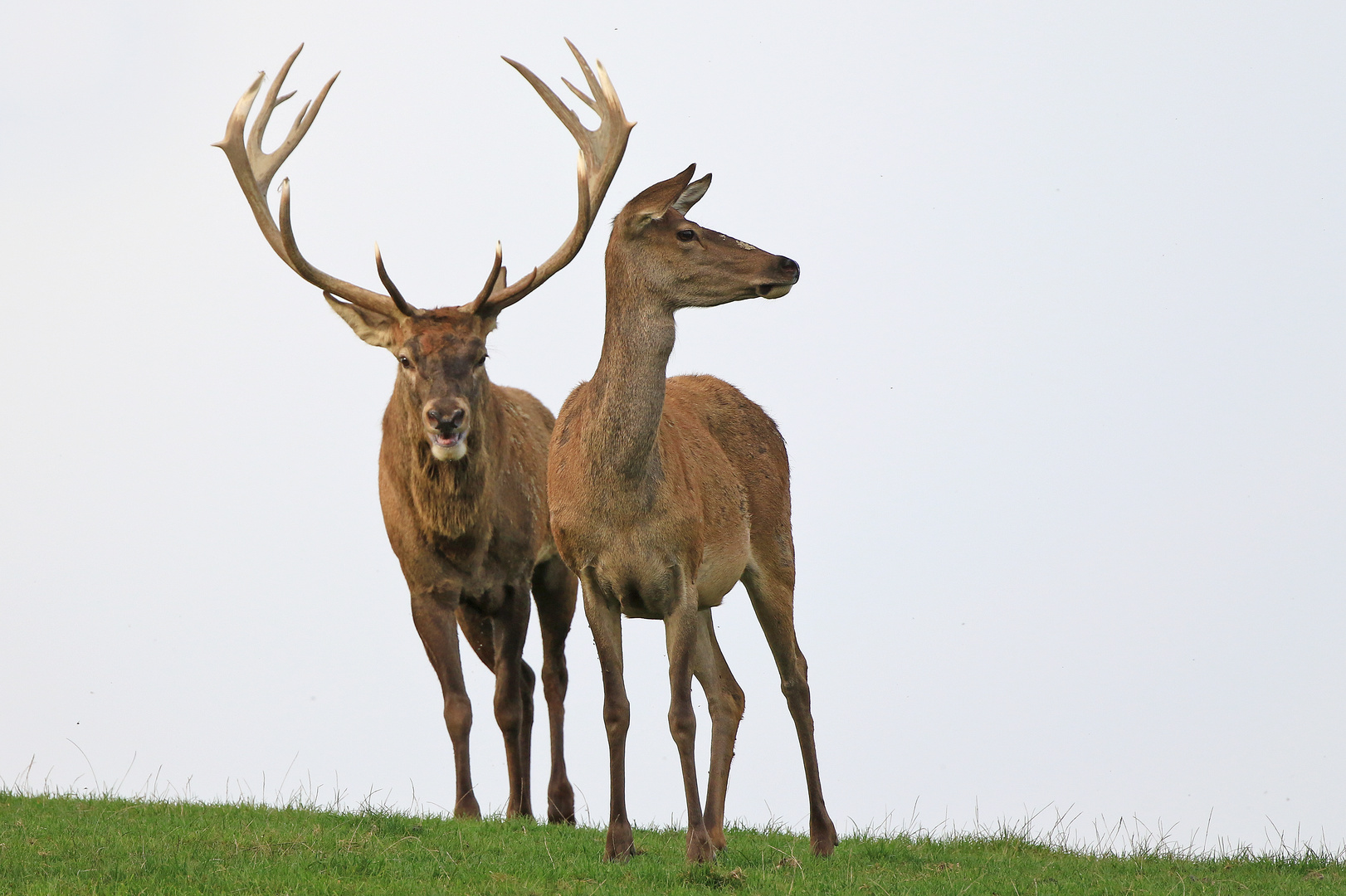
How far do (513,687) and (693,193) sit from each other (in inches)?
143

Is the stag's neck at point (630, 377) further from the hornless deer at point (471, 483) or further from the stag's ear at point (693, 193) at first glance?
the hornless deer at point (471, 483)

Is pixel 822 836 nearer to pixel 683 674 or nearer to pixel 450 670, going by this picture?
pixel 683 674

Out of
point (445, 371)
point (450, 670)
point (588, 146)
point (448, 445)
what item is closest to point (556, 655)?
point (450, 670)

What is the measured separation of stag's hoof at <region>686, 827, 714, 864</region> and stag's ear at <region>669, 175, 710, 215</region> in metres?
2.84

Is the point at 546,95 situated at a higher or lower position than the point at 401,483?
higher

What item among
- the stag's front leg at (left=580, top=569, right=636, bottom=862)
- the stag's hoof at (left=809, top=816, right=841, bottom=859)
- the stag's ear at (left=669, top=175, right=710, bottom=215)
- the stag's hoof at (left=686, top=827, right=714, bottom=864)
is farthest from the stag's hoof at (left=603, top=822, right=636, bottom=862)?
the stag's ear at (left=669, top=175, right=710, bottom=215)

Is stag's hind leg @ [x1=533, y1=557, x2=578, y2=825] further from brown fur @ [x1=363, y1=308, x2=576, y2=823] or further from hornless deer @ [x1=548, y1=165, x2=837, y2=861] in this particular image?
hornless deer @ [x1=548, y1=165, x2=837, y2=861]

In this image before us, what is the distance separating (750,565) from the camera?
800 cm

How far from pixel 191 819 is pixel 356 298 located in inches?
130

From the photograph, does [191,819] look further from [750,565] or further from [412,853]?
[750,565]

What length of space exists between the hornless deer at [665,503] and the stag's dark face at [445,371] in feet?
3.46

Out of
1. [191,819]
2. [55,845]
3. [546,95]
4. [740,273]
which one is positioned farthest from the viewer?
[546,95]

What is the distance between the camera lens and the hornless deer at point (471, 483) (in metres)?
9.12

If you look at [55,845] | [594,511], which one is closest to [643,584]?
[594,511]
